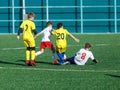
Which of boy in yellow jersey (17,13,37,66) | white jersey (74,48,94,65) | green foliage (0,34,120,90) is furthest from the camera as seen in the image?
boy in yellow jersey (17,13,37,66)

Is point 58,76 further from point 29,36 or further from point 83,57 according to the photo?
point 29,36

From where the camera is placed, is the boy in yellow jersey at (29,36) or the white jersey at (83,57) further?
the boy in yellow jersey at (29,36)

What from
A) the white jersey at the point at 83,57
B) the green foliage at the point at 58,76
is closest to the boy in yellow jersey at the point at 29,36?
the green foliage at the point at 58,76

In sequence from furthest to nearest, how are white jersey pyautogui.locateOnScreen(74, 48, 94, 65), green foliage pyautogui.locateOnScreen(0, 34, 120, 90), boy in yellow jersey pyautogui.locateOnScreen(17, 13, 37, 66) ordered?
boy in yellow jersey pyautogui.locateOnScreen(17, 13, 37, 66) → white jersey pyautogui.locateOnScreen(74, 48, 94, 65) → green foliage pyautogui.locateOnScreen(0, 34, 120, 90)

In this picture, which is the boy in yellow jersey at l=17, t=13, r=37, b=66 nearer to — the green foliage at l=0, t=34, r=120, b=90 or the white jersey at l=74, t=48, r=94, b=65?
the green foliage at l=0, t=34, r=120, b=90

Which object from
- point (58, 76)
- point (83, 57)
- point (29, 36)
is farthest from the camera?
point (29, 36)

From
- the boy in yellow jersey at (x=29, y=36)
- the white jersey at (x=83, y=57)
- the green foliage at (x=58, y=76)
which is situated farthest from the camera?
the boy in yellow jersey at (x=29, y=36)

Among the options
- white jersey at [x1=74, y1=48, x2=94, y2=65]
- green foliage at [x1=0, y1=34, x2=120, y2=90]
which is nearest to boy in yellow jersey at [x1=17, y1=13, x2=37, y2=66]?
green foliage at [x1=0, y1=34, x2=120, y2=90]

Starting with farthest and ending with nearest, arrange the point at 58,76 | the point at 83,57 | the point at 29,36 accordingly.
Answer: the point at 29,36 → the point at 83,57 → the point at 58,76

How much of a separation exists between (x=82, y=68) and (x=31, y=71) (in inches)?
62.6

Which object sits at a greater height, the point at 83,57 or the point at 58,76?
the point at 83,57

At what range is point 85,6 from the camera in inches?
1630

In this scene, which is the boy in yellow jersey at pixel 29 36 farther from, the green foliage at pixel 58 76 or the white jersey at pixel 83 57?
the white jersey at pixel 83 57

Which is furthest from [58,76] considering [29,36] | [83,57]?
[29,36]
